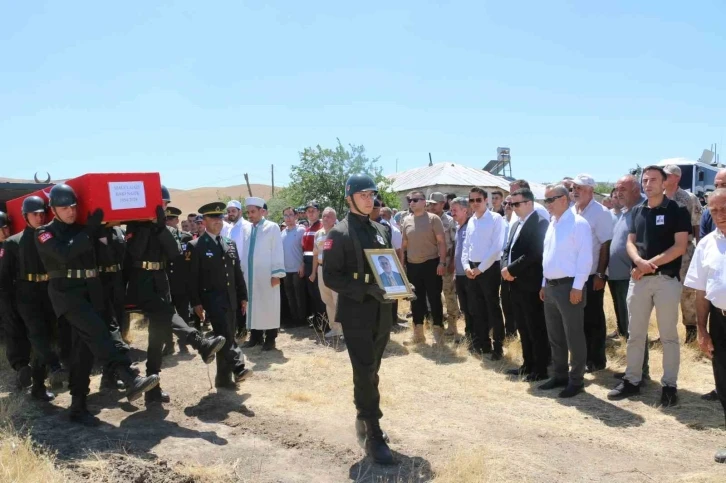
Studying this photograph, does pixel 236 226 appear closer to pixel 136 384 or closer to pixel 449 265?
pixel 449 265

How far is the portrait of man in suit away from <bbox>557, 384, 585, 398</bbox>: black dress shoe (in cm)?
277

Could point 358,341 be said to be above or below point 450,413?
above

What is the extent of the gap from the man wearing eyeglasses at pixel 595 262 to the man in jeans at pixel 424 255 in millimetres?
2100

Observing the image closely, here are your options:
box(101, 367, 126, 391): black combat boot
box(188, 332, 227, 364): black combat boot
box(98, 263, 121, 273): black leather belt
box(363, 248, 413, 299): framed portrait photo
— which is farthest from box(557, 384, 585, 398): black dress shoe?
box(98, 263, 121, 273): black leather belt

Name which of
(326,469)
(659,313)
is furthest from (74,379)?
(659,313)

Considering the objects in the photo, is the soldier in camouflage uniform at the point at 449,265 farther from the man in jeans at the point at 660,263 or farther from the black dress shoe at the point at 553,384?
the man in jeans at the point at 660,263

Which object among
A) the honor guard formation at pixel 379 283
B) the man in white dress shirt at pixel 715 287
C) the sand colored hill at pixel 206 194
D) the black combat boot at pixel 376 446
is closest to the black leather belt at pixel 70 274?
the honor guard formation at pixel 379 283

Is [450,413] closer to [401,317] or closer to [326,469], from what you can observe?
[326,469]

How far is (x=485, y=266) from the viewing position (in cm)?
786

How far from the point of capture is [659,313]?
5.88 meters

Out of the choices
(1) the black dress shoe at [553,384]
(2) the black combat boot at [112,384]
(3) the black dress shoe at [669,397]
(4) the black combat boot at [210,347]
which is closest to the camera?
(3) the black dress shoe at [669,397]

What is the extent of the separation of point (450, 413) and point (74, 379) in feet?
12.4

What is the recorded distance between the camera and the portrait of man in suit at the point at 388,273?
461cm

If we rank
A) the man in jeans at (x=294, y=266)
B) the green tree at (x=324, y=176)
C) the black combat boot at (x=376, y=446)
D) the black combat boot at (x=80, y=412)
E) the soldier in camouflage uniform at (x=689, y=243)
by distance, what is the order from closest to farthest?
1. the black combat boot at (x=376, y=446)
2. the black combat boot at (x=80, y=412)
3. the soldier in camouflage uniform at (x=689, y=243)
4. the man in jeans at (x=294, y=266)
5. the green tree at (x=324, y=176)
